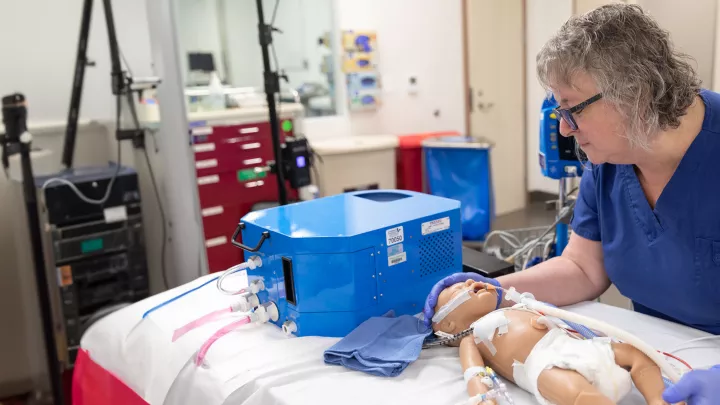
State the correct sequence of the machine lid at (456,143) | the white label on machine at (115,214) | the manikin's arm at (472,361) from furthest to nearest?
the machine lid at (456,143) → the white label on machine at (115,214) → the manikin's arm at (472,361)

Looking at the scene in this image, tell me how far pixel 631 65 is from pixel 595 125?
119 millimetres

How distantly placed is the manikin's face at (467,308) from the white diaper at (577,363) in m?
0.15

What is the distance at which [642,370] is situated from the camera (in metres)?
0.85

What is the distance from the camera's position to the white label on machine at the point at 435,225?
1.19 metres

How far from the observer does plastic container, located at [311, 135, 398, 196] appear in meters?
3.64

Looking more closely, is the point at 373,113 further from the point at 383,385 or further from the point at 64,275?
the point at 383,385

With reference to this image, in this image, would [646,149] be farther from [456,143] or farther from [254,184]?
[456,143]

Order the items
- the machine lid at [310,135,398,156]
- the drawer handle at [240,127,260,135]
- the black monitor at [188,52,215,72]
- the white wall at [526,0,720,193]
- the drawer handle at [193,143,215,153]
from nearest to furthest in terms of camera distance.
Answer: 1. the drawer handle at [193,143,215,153]
2. the drawer handle at [240,127,260,135]
3. the white wall at [526,0,720,193]
4. the black monitor at [188,52,215,72]
5. the machine lid at [310,135,398,156]

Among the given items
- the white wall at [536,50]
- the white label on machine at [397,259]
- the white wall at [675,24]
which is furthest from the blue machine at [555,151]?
the white wall at [536,50]

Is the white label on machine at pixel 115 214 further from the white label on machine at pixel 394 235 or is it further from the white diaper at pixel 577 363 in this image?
the white diaper at pixel 577 363

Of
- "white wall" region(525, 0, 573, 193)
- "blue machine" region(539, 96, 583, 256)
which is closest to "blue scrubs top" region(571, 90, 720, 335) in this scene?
"blue machine" region(539, 96, 583, 256)

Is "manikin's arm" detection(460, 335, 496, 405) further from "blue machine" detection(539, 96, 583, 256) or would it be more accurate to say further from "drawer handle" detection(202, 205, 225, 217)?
"drawer handle" detection(202, 205, 225, 217)

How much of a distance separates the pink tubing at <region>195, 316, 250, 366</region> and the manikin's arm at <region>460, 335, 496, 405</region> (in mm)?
468

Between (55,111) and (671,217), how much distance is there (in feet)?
9.01
